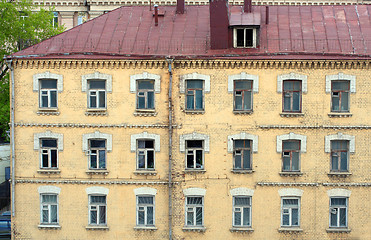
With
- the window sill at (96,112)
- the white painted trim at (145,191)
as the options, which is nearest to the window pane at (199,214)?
the white painted trim at (145,191)

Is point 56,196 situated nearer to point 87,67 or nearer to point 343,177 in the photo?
point 87,67

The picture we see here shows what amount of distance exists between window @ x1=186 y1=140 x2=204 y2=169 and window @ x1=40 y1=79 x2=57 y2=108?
7430mm

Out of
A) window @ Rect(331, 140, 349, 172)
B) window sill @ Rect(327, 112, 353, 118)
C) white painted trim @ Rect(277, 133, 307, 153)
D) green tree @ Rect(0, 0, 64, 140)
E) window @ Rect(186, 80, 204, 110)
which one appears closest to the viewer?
window sill @ Rect(327, 112, 353, 118)

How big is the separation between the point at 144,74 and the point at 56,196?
26.3 feet

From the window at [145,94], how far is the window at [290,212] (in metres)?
8.59

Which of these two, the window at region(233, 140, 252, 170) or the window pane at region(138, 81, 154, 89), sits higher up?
the window pane at region(138, 81, 154, 89)

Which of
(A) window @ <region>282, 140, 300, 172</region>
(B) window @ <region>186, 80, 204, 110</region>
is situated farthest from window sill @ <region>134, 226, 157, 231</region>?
(A) window @ <region>282, 140, 300, 172</region>

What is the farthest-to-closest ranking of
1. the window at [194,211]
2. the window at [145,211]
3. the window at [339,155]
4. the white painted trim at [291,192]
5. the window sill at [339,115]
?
the window at [145,211], the window at [194,211], the window at [339,155], the white painted trim at [291,192], the window sill at [339,115]

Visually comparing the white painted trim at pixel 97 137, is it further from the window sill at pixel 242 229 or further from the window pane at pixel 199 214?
the window sill at pixel 242 229

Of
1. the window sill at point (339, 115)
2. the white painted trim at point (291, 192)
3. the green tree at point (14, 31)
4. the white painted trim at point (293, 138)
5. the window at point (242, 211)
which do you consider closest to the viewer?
the window sill at point (339, 115)

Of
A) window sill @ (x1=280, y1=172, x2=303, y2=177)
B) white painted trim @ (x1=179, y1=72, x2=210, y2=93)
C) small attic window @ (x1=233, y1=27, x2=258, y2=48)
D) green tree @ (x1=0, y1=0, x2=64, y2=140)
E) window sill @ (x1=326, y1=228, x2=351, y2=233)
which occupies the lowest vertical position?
window sill @ (x1=326, y1=228, x2=351, y2=233)

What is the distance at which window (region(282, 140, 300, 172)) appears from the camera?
29.1 metres

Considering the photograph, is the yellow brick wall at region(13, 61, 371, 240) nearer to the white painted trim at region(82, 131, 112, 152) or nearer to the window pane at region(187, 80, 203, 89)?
the white painted trim at region(82, 131, 112, 152)

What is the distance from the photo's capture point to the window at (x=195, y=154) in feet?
96.2
